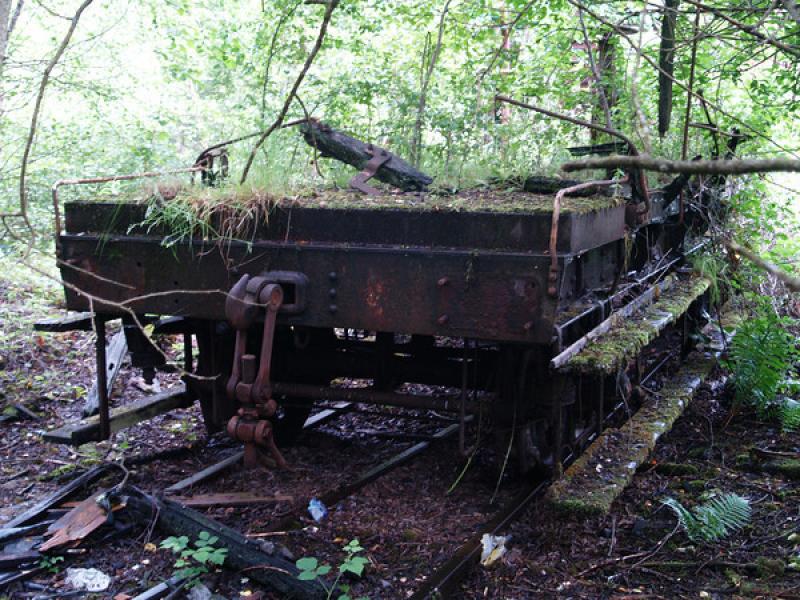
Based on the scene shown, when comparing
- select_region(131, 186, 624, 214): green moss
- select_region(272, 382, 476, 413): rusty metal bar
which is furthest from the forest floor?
select_region(131, 186, 624, 214): green moss

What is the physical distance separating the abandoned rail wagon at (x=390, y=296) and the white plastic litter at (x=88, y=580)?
858mm

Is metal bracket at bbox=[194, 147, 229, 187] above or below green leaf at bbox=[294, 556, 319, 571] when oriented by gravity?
above

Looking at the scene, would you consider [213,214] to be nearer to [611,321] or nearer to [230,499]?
[230,499]

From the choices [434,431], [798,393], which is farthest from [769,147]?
[434,431]

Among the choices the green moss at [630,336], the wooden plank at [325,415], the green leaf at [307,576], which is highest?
the green moss at [630,336]

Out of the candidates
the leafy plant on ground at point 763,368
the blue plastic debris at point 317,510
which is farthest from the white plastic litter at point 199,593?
the leafy plant on ground at point 763,368

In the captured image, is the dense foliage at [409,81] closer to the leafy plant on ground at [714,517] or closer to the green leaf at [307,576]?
the leafy plant on ground at [714,517]

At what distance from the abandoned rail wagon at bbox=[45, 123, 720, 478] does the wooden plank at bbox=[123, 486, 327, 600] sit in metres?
0.45

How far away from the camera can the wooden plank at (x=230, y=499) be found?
13.8 ft

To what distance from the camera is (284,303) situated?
13.5 feet

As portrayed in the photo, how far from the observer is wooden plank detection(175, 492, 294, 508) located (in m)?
4.21

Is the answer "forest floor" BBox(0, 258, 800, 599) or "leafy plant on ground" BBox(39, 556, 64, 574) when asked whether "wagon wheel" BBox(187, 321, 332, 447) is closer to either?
"forest floor" BBox(0, 258, 800, 599)

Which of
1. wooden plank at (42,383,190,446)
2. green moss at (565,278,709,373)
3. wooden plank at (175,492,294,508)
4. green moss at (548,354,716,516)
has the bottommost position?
wooden plank at (175,492,294,508)

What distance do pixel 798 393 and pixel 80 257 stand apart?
5432 mm
